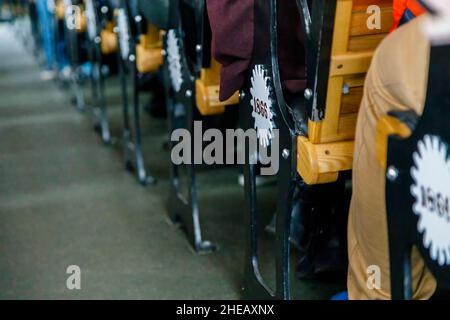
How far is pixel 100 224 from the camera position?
2.72 metres

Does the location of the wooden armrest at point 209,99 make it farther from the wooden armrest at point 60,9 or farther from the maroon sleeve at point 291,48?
the wooden armrest at point 60,9

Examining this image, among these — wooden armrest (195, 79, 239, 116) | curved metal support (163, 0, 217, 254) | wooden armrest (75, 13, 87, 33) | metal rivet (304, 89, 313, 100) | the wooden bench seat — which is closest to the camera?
the wooden bench seat

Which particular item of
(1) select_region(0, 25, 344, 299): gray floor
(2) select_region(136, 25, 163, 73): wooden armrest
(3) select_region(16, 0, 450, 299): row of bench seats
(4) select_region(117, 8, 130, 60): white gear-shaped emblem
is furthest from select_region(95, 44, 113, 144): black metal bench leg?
(3) select_region(16, 0, 450, 299): row of bench seats

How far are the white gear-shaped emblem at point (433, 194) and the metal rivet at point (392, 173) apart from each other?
0.03m

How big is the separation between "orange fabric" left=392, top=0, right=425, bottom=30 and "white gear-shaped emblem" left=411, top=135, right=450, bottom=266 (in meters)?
0.29

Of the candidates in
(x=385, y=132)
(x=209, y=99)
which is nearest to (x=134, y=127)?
(x=209, y=99)

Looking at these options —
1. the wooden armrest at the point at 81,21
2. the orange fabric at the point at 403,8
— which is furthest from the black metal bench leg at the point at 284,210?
the wooden armrest at the point at 81,21

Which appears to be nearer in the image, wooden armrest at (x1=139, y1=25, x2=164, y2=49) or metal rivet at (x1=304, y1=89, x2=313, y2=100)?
metal rivet at (x1=304, y1=89, x2=313, y2=100)

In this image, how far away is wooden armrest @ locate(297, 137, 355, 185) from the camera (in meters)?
1.52

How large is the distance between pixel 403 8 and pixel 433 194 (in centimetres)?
41

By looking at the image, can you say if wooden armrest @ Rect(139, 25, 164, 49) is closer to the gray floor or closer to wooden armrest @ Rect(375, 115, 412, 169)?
the gray floor

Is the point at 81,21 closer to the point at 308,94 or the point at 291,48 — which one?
the point at 291,48

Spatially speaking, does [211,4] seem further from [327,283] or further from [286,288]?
[327,283]

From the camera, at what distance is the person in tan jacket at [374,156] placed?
1.12 m
